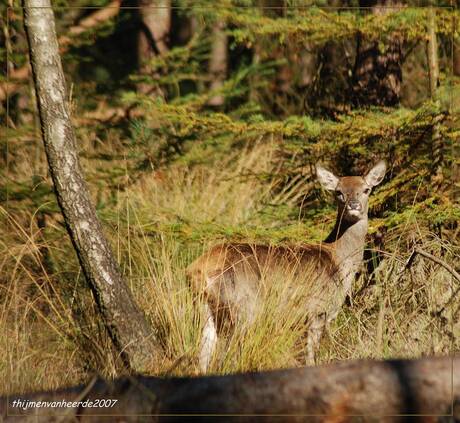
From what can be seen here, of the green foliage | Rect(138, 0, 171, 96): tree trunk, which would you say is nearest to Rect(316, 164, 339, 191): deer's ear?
the green foliage

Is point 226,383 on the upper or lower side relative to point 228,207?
upper

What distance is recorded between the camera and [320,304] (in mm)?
6242

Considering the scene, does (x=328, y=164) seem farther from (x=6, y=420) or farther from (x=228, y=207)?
(x=6, y=420)

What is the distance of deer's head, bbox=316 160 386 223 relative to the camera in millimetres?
7262

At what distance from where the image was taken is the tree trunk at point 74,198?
5.66 meters

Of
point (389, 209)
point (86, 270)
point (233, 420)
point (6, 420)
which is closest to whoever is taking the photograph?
point (233, 420)

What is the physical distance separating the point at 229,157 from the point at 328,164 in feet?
6.27

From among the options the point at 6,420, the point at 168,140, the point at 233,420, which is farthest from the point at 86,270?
the point at 168,140

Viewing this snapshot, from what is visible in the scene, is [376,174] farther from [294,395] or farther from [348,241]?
[294,395]

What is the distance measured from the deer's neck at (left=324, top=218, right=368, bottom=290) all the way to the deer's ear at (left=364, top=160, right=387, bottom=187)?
316 mm

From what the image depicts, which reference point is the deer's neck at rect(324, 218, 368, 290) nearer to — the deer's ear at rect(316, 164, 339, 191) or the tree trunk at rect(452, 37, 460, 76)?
the deer's ear at rect(316, 164, 339, 191)

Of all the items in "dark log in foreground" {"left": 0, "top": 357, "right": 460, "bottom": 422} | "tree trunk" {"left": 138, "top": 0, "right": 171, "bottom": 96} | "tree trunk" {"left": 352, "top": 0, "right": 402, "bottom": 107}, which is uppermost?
"dark log in foreground" {"left": 0, "top": 357, "right": 460, "bottom": 422}

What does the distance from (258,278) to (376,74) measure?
3.20 m

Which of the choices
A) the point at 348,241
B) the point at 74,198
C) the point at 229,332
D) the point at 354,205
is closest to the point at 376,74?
the point at 354,205
